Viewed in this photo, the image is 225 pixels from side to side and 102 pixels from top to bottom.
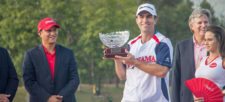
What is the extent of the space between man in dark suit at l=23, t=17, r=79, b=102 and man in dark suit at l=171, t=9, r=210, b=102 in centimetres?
124

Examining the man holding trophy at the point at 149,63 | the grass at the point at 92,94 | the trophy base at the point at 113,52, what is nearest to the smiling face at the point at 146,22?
the man holding trophy at the point at 149,63

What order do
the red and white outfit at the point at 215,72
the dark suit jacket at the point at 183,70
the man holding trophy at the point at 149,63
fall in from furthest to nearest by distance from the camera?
the dark suit jacket at the point at 183,70 < the man holding trophy at the point at 149,63 < the red and white outfit at the point at 215,72

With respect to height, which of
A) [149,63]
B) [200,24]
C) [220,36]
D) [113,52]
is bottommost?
[149,63]

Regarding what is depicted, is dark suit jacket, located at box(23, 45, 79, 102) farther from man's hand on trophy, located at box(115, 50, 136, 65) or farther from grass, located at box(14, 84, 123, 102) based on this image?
grass, located at box(14, 84, 123, 102)

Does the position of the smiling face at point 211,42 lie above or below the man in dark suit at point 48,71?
above

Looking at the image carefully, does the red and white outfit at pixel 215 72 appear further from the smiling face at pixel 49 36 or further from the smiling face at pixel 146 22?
the smiling face at pixel 49 36

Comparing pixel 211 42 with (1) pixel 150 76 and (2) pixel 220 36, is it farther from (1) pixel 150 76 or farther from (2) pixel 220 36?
(1) pixel 150 76

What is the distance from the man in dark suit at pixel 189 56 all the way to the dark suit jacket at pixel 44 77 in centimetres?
124

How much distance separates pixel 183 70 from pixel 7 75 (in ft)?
6.41

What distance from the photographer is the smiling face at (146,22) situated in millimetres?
5660

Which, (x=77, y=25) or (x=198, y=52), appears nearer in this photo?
(x=198, y=52)

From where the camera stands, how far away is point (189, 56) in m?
6.08

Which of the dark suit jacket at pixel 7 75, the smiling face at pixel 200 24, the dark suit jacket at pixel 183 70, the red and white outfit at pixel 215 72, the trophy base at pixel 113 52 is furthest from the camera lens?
the dark suit jacket at pixel 7 75

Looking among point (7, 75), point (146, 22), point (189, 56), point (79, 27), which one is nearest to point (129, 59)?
point (146, 22)
